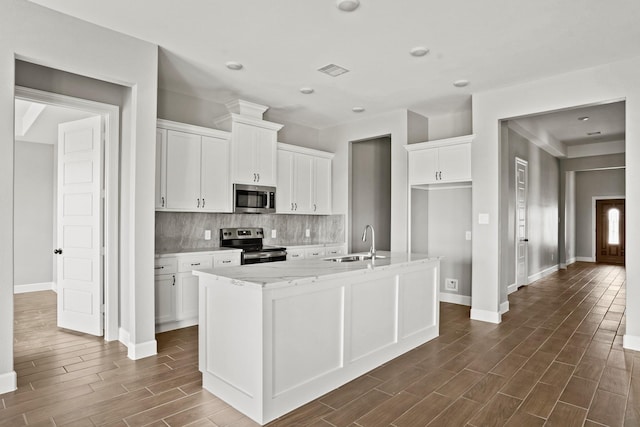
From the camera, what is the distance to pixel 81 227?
14.0ft

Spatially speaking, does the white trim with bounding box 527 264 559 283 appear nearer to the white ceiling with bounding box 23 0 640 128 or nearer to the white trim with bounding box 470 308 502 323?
the white trim with bounding box 470 308 502 323

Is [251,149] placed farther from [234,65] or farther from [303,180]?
[234,65]

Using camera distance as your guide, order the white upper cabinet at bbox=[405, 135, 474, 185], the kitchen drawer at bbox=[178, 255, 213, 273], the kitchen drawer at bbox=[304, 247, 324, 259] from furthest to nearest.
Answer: the kitchen drawer at bbox=[304, 247, 324, 259] < the white upper cabinet at bbox=[405, 135, 474, 185] < the kitchen drawer at bbox=[178, 255, 213, 273]

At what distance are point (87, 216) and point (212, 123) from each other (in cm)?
213

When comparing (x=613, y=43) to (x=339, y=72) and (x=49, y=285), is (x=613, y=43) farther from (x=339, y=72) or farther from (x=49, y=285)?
(x=49, y=285)

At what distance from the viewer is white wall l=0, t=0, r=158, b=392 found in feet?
9.35

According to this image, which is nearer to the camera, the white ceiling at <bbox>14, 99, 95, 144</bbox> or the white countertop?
the white countertop

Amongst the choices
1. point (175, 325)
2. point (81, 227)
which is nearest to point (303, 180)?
point (175, 325)

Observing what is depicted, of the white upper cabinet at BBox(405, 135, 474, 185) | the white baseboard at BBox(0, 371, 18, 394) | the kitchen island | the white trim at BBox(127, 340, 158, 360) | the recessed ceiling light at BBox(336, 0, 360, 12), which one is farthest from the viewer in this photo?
the white upper cabinet at BBox(405, 135, 474, 185)

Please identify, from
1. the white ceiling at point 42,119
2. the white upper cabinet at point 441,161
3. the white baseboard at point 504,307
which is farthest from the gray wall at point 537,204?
the white ceiling at point 42,119

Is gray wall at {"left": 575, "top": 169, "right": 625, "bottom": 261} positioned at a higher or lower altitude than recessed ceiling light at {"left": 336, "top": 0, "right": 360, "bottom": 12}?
lower

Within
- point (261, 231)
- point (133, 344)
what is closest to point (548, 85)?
point (261, 231)

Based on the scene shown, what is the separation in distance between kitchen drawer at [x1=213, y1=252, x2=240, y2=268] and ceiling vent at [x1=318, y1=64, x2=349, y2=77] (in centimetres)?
250

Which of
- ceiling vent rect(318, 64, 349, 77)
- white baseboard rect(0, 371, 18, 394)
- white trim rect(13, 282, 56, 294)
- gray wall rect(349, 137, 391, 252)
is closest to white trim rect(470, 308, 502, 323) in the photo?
gray wall rect(349, 137, 391, 252)
